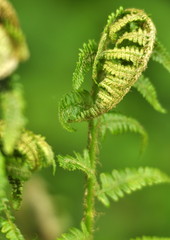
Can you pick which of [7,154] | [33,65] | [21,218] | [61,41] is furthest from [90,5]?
[7,154]

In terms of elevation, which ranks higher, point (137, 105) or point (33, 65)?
point (33, 65)

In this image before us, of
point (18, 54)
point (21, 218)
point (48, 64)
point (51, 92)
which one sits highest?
point (48, 64)

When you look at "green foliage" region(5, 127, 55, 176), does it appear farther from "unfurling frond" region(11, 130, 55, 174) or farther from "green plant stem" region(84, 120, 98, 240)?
"green plant stem" region(84, 120, 98, 240)

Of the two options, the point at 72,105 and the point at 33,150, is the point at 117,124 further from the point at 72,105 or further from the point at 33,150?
the point at 33,150

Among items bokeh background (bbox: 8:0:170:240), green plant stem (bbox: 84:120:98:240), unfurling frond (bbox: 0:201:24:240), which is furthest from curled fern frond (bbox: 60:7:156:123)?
bokeh background (bbox: 8:0:170:240)

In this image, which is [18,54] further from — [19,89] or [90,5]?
[90,5]

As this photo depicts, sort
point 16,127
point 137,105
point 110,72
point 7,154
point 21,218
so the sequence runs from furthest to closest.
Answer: point 137,105 → point 21,218 → point 110,72 → point 7,154 → point 16,127

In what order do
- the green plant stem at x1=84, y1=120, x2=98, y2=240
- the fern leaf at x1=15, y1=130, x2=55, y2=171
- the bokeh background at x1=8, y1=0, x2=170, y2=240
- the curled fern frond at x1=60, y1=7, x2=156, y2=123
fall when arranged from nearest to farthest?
the fern leaf at x1=15, y1=130, x2=55, y2=171 → the curled fern frond at x1=60, y1=7, x2=156, y2=123 → the green plant stem at x1=84, y1=120, x2=98, y2=240 → the bokeh background at x1=8, y1=0, x2=170, y2=240
